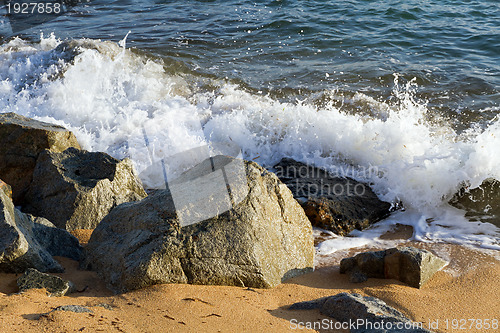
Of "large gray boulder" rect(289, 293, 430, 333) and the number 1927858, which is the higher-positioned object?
the number 1927858

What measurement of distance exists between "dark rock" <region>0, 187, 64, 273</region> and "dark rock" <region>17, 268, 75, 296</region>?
15 cm

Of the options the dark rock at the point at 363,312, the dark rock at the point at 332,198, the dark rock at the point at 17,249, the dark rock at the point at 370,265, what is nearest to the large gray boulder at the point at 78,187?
the dark rock at the point at 17,249

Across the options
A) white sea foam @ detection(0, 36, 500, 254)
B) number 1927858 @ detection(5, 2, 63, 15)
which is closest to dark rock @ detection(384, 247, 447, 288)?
white sea foam @ detection(0, 36, 500, 254)

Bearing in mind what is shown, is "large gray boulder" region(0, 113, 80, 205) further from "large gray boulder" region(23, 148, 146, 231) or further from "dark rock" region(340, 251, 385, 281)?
"dark rock" region(340, 251, 385, 281)

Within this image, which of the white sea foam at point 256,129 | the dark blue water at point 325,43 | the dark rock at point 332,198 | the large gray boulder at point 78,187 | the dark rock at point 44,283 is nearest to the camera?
the dark rock at point 44,283

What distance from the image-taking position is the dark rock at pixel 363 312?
2.62 metres

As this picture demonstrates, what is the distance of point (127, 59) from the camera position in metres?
9.55

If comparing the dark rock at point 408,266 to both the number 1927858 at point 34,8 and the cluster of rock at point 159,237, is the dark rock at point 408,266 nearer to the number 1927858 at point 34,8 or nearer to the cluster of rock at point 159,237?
the cluster of rock at point 159,237

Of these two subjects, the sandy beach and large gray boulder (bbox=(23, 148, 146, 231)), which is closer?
the sandy beach

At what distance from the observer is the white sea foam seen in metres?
5.48

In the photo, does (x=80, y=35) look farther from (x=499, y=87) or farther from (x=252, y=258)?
(x=252, y=258)

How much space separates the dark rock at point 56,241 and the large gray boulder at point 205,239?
24cm

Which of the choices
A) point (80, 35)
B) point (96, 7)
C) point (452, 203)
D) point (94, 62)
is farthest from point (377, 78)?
point (96, 7)

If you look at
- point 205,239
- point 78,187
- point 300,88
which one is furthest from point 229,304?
point 300,88
